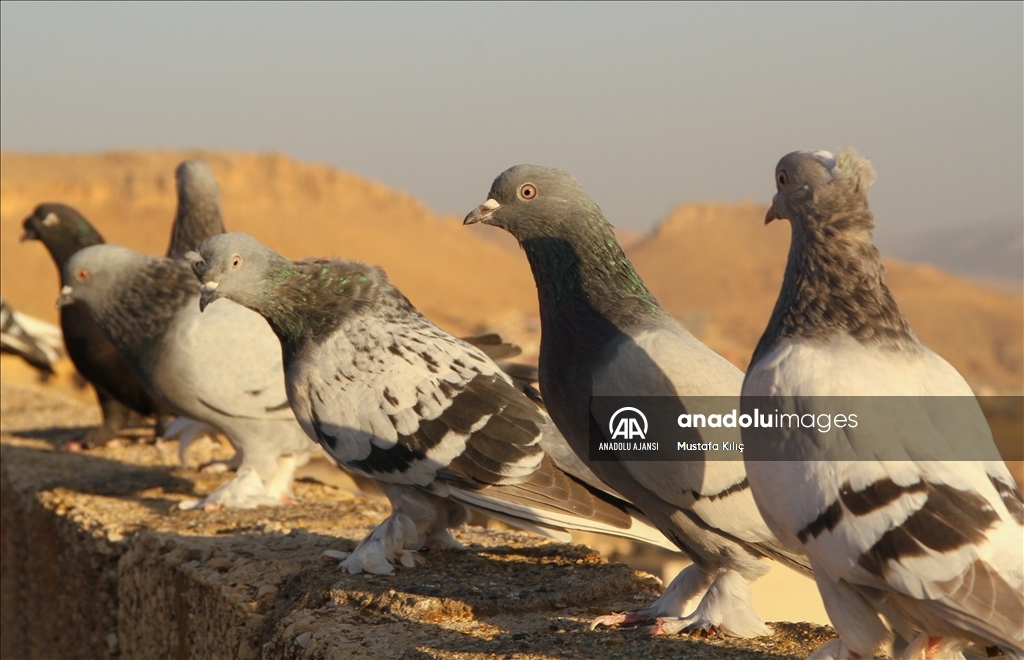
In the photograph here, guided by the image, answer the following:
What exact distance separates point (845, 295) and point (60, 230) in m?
7.31

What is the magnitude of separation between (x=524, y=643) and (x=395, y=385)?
1.33 m

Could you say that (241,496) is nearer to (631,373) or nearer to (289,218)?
(631,373)

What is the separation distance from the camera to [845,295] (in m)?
2.90

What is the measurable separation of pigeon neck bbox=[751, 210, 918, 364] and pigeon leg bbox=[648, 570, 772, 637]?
1.05m

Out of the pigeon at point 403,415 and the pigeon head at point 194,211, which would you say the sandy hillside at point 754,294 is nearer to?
the pigeon head at point 194,211

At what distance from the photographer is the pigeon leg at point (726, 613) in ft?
11.7

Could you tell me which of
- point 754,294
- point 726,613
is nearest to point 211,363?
point 726,613

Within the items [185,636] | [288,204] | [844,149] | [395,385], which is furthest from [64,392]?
[288,204]

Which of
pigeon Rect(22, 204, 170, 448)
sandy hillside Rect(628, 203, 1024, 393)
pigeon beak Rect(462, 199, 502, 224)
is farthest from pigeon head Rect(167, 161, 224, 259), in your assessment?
sandy hillside Rect(628, 203, 1024, 393)

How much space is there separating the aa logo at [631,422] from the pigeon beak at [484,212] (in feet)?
3.25

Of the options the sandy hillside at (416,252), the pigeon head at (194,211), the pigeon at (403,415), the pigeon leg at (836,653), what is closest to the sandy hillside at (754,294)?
the sandy hillside at (416,252)

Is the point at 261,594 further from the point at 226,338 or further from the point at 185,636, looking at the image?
the point at 226,338

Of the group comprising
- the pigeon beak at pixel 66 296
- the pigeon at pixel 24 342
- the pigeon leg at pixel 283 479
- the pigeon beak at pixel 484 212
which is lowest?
the pigeon leg at pixel 283 479

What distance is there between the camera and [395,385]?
4.42 metres
